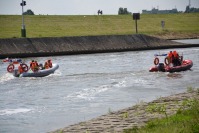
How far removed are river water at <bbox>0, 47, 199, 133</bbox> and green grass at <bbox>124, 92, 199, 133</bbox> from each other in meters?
3.81

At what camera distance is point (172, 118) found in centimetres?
1326

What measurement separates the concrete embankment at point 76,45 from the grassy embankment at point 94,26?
29.7ft

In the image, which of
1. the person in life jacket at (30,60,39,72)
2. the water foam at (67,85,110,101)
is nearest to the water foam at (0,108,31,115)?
the water foam at (67,85,110,101)

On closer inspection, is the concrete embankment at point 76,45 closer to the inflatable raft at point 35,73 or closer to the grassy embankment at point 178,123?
the inflatable raft at point 35,73

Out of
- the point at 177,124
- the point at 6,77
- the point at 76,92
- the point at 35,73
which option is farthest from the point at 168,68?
the point at 177,124

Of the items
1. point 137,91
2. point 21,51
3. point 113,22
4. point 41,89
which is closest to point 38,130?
point 137,91

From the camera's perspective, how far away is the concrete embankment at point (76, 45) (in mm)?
52969

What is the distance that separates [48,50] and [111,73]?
21.2 metres

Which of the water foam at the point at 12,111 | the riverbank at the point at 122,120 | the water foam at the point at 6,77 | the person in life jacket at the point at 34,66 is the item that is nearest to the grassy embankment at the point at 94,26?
the water foam at the point at 6,77

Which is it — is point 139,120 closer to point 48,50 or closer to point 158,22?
point 48,50

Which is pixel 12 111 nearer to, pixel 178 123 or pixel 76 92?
pixel 76 92

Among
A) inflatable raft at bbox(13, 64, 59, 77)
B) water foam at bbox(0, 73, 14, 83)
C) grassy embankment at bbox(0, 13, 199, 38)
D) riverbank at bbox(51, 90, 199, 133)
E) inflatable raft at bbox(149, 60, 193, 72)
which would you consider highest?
grassy embankment at bbox(0, 13, 199, 38)

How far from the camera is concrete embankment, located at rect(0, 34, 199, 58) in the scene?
174 ft

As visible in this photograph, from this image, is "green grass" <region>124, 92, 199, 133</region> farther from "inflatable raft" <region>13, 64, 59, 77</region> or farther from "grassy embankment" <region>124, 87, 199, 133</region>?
"inflatable raft" <region>13, 64, 59, 77</region>
